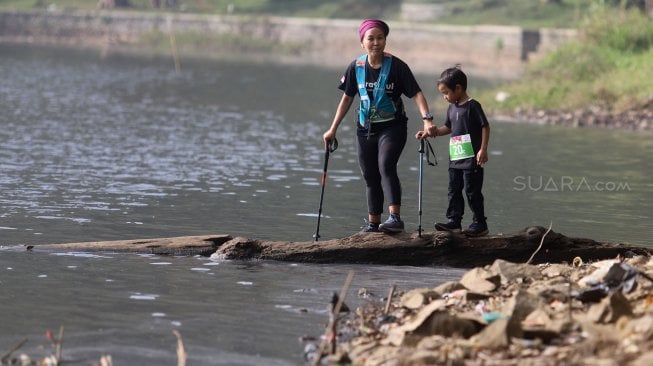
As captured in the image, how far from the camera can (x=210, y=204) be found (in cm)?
1703

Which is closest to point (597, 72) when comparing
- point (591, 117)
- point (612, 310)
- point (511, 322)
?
point (591, 117)

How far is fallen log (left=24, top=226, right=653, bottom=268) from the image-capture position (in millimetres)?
11766

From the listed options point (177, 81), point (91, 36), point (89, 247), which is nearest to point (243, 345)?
point (89, 247)

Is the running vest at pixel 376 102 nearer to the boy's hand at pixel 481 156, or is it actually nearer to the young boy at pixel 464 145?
the young boy at pixel 464 145

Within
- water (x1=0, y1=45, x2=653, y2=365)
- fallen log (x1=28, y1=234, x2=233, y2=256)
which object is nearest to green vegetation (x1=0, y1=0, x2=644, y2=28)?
water (x1=0, y1=45, x2=653, y2=365)

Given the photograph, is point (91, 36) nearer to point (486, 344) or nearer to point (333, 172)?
point (333, 172)

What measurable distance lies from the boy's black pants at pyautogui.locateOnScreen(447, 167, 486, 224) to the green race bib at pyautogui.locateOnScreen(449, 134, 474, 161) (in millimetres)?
130

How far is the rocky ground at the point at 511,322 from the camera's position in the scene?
7.79 metres

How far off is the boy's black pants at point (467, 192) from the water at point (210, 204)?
0.66 metres

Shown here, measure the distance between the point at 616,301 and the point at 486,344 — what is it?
100 centimetres

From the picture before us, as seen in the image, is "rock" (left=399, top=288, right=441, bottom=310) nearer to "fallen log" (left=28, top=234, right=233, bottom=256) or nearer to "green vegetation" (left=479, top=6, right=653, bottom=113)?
"fallen log" (left=28, top=234, right=233, bottom=256)

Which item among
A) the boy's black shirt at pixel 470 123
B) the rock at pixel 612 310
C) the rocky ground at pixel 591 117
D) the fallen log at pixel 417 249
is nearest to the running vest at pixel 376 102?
the boy's black shirt at pixel 470 123

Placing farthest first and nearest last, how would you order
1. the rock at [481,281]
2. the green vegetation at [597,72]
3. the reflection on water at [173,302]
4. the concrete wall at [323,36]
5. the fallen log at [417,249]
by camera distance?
the concrete wall at [323,36], the green vegetation at [597,72], the fallen log at [417,249], the rock at [481,281], the reflection on water at [173,302]

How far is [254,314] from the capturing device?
10.0m
